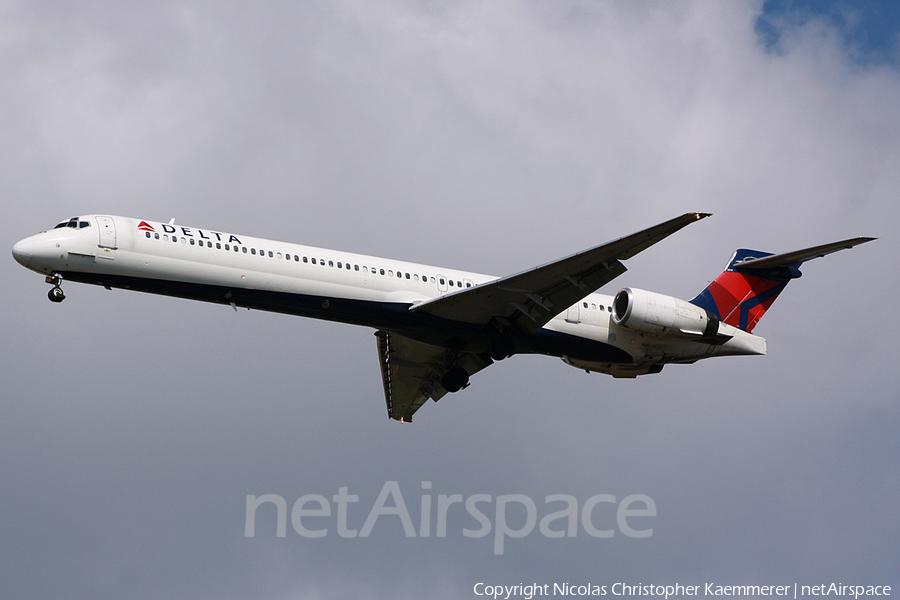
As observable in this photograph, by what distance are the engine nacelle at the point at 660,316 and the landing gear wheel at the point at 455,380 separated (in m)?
4.61

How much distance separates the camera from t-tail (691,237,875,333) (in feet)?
95.4

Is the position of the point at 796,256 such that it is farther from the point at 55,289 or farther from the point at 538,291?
the point at 55,289

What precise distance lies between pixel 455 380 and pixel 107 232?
10636mm

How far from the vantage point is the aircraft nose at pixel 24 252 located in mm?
21875

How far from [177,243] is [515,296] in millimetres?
8154

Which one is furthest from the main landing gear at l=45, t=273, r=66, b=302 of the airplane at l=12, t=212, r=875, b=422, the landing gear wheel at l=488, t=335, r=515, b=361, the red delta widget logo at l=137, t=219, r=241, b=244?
the landing gear wheel at l=488, t=335, r=515, b=361

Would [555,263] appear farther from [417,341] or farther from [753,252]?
[753,252]

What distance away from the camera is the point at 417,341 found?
27.0 m

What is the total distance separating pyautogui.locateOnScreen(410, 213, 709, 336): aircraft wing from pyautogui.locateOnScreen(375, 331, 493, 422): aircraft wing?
3146 mm

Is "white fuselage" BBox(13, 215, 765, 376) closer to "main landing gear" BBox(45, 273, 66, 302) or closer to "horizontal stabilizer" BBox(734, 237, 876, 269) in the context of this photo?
"main landing gear" BBox(45, 273, 66, 302)

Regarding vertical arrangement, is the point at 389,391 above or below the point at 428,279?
below

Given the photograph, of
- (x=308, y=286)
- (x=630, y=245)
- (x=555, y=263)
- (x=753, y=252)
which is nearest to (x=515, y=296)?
(x=555, y=263)

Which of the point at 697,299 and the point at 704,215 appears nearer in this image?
the point at 704,215

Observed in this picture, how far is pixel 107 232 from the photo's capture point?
883 inches
